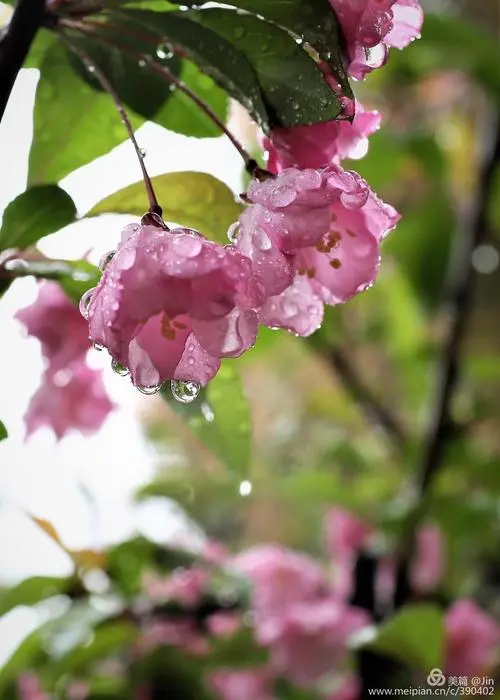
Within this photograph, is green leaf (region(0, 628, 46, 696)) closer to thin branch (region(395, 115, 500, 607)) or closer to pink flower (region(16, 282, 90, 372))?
pink flower (region(16, 282, 90, 372))

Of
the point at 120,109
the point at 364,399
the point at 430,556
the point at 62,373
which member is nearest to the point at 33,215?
the point at 120,109

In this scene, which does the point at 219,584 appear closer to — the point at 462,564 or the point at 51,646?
the point at 51,646

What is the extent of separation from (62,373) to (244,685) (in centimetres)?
57

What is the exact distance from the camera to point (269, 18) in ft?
1.10

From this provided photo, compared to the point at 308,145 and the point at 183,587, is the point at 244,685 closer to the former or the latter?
the point at 183,587

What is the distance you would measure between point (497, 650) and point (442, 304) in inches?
19.9

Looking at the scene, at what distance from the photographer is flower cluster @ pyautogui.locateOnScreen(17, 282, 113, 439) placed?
50 centimetres

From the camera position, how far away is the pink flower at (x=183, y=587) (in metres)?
0.87

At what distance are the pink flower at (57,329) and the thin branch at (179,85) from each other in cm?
16

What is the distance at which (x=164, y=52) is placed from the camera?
1.31ft

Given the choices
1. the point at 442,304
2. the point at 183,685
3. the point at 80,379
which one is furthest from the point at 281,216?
the point at 442,304

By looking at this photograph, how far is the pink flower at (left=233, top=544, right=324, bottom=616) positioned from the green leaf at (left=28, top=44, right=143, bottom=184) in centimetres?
59

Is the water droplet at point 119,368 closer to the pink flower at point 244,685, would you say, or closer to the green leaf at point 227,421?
the green leaf at point 227,421

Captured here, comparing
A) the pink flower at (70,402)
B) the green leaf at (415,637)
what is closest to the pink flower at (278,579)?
the green leaf at (415,637)
